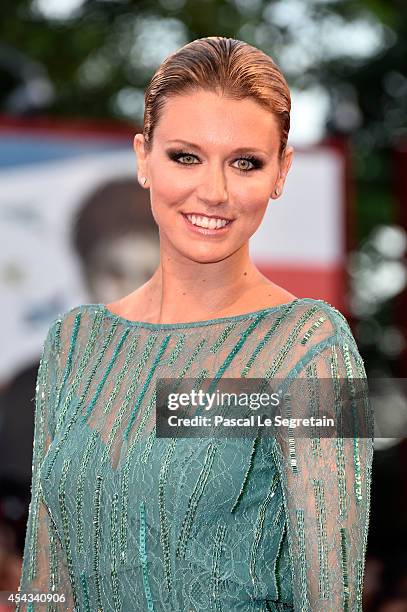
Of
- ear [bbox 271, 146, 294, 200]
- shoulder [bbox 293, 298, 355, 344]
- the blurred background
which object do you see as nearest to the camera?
shoulder [bbox 293, 298, 355, 344]

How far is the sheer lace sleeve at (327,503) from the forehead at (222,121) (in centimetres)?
44

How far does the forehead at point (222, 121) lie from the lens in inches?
87.4

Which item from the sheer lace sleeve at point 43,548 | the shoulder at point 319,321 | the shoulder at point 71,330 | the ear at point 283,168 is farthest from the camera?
the shoulder at point 71,330

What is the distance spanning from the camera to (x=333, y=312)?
2168 mm

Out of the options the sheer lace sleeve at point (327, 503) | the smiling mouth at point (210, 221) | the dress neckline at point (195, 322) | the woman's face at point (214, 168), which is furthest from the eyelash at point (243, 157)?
the sheer lace sleeve at point (327, 503)

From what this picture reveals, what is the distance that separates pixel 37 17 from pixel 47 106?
1.71m

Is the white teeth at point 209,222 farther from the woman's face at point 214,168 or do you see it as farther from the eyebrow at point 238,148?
the eyebrow at point 238,148

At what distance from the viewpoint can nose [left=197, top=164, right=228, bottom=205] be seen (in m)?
2.23

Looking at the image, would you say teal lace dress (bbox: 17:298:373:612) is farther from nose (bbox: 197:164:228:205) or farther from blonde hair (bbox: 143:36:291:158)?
blonde hair (bbox: 143:36:291:158)

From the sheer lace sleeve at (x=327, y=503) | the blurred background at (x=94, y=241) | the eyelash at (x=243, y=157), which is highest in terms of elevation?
the blurred background at (x=94, y=241)

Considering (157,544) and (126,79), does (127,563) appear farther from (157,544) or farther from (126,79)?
(126,79)

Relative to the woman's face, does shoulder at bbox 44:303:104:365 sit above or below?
below

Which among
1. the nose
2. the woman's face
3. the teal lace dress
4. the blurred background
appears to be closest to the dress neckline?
the teal lace dress

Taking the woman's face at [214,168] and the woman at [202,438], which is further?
the woman's face at [214,168]
